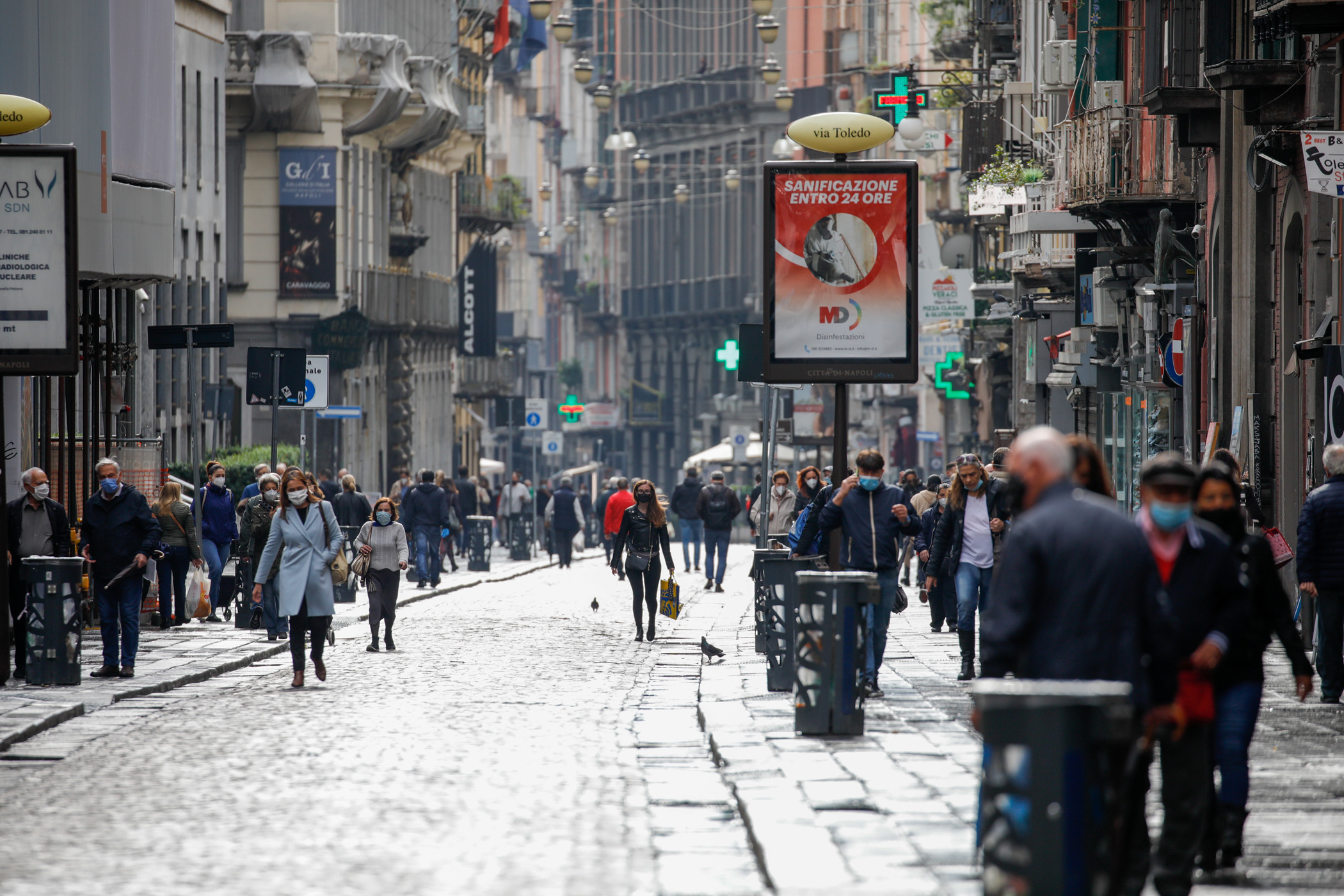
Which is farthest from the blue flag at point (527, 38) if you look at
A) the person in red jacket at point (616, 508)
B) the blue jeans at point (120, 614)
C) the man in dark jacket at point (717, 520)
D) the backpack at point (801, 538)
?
the blue jeans at point (120, 614)

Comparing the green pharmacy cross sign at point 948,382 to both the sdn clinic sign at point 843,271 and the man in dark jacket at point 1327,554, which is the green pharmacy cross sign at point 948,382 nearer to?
the sdn clinic sign at point 843,271

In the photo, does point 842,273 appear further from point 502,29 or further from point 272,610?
point 502,29

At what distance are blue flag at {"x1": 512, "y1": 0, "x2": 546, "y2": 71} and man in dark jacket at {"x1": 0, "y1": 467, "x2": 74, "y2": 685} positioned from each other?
53249 mm

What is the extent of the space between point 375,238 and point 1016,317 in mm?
18636

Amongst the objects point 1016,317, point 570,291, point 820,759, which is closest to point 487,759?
point 820,759

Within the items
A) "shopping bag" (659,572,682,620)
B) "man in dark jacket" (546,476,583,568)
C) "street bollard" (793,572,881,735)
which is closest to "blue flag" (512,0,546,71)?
"man in dark jacket" (546,476,583,568)

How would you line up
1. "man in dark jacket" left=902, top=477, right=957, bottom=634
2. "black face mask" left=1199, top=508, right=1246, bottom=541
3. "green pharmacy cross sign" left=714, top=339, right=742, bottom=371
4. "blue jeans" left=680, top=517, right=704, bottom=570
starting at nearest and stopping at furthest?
"black face mask" left=1199, top=508, right=1246, bottom=541
"man in dark jacket" left=902, top=477, right=957, bottom=634
"blue jeans" left=680, top=517, right=704, bottom=570
"green pharmacy cross sign" left=714, top=339, right=742, bottom=371

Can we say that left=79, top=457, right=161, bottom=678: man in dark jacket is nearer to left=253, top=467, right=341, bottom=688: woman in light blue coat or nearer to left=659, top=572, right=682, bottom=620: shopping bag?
left=253, top=467, right=341, bottom=688: woman in light blue coat

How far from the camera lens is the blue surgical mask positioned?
27.2ft

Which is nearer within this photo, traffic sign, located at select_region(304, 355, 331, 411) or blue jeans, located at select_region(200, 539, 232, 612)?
blue jeans, located at select_region(200, 539, 232, 612)

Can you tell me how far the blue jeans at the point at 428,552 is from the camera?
33469 millimetres

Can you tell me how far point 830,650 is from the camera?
1323 centimetres

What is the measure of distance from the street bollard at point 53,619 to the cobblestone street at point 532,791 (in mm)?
341

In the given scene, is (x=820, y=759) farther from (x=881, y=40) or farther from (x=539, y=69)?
(x=539, y=69)
